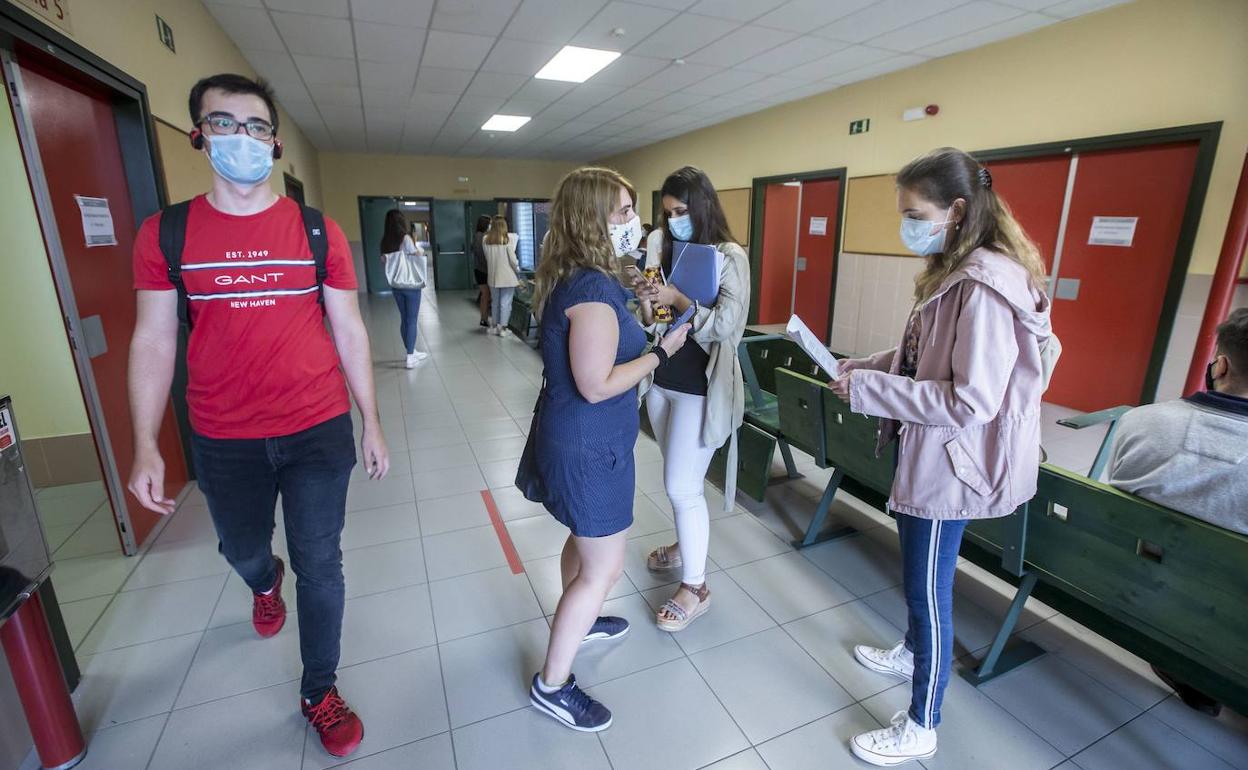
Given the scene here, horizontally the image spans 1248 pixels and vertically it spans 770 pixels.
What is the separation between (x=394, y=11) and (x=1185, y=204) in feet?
18.1

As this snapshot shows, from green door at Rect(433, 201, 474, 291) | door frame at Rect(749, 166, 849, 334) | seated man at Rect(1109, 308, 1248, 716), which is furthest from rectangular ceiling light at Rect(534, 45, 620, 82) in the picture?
green door at Rect(433, 201, 474, 291)

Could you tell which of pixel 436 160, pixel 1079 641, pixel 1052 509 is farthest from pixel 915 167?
pixel 436 160

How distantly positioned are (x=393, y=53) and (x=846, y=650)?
5.72 meters

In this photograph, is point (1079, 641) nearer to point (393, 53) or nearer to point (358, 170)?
point (393, 53)

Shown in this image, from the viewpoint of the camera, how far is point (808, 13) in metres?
4.12

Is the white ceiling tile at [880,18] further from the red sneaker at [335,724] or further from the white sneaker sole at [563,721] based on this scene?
the red sneaker at [335,724]


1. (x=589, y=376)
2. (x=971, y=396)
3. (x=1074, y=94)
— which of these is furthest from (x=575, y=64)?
(x=971, y=396)

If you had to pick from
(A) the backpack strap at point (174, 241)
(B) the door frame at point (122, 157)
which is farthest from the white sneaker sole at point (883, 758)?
(B) the door frame at point (122, 157)

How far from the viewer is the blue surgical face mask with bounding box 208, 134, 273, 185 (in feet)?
4.53

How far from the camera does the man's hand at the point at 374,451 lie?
5.35ft

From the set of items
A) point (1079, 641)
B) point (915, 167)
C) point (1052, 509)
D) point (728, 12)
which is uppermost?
point (728, 12)

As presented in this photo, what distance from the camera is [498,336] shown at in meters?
7.83

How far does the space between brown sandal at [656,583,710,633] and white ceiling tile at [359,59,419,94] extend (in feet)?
17.8

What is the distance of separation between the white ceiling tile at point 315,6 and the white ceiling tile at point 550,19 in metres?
1.18
